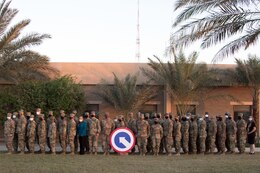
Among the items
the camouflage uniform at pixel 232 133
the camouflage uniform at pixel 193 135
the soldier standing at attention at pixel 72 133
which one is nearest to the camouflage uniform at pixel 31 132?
the soldier standing at attention at pixel 72 133

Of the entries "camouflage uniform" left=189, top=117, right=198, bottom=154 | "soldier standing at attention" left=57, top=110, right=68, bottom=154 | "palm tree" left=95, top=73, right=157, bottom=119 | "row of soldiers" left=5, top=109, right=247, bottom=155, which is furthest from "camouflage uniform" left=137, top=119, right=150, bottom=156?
"palm tree" left=95, top=73, right=157, bottom=119

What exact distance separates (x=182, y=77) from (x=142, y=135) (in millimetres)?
7936

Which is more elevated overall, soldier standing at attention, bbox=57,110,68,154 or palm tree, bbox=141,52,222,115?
palm tree, bbox=141,52,222,115

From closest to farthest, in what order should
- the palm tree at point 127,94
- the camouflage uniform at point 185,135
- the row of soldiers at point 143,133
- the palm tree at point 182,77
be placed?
the row of soldiers at point 143,133 < the camouflage uniform at point 185,135 < the palm tree at point 182,77 < the palm tree at point 127,94

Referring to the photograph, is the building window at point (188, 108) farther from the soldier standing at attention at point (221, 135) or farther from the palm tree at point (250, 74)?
the soldier standing at attention at point (221, 135)

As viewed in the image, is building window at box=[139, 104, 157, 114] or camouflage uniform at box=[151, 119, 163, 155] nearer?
camouflage uniform at box=[151, 119, 163, 155]

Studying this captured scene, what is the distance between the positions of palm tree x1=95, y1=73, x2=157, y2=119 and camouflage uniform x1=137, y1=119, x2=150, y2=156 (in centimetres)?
748

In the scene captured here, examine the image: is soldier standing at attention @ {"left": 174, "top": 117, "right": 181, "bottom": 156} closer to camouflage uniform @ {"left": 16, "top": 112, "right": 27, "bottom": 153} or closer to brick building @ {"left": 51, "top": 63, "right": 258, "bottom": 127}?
camouflage uniform @ {"left": 16, "top": 112, "right": 27, "bottom": 153}

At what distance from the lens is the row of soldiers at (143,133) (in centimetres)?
2164

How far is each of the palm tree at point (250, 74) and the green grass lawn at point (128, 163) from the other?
8846 mm

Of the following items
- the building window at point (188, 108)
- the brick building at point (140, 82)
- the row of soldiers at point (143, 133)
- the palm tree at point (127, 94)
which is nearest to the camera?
the row of soldiers at point (143, 133)

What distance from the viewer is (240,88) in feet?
104

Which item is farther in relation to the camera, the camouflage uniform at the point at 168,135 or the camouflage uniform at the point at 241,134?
the camouflage uniform at the point at 241,134

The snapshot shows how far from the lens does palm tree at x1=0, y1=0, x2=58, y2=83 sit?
989 inches
